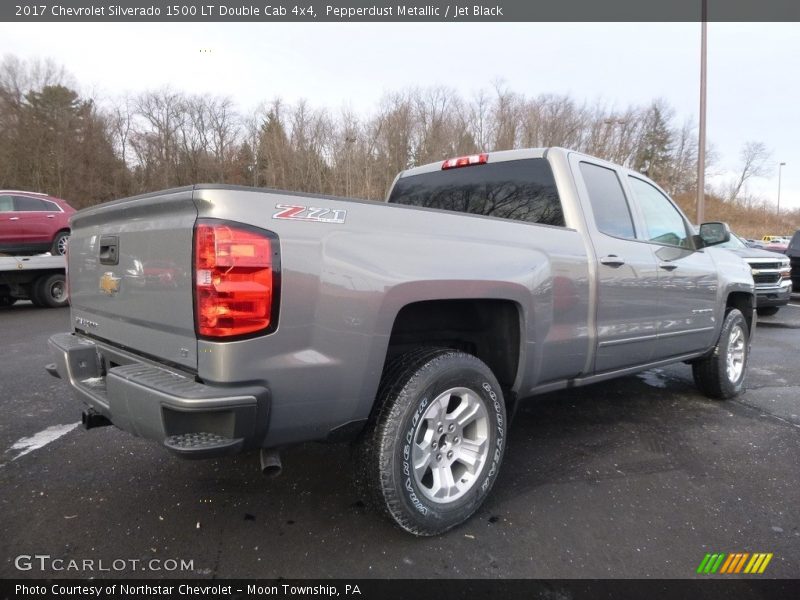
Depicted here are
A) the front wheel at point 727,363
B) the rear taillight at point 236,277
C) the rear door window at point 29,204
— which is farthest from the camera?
the rear door window at point 29,204

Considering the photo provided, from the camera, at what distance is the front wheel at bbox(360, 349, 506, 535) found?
6.99 feet

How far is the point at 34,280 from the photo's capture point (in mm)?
10500

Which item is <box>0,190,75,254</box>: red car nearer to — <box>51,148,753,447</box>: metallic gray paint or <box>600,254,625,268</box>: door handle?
<box>51,148,753,447</box>: metallic gray paint

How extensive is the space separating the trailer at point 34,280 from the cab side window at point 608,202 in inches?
402

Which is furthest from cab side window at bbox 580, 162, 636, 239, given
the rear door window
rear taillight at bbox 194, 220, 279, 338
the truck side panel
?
the rear door window

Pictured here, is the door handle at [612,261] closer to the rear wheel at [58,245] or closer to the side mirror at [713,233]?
the side mirror at [713,233]

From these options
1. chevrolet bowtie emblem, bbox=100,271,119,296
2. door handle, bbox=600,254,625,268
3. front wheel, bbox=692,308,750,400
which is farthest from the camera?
front wheel, bbox=692,308,750,400

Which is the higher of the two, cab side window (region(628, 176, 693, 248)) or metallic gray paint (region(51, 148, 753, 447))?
cab side window (region(628, 176, 693, 248))

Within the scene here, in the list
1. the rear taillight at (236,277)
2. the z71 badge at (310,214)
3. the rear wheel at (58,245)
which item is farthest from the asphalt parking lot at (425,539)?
the rear wheel at (58,245)

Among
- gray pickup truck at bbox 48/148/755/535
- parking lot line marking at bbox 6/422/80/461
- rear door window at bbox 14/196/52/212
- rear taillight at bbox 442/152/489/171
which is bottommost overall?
parking lot line marking at bbox 6/422/80/461

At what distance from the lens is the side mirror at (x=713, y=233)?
4164 mm

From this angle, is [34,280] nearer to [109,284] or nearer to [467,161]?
[109,284]

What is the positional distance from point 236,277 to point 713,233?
13.2 ft

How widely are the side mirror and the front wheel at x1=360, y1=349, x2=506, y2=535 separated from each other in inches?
113
